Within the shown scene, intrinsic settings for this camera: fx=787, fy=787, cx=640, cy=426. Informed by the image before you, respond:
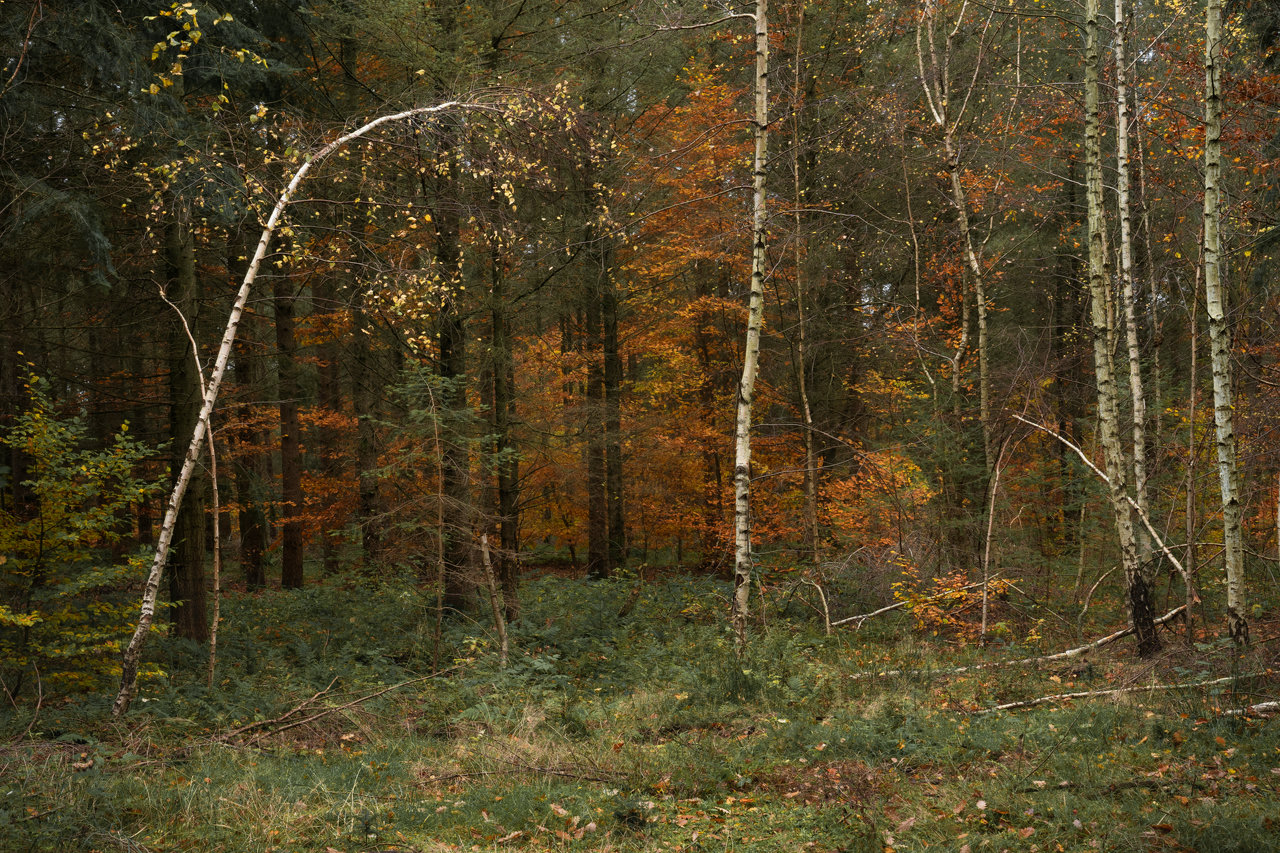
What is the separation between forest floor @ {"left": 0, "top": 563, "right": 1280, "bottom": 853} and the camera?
442cm

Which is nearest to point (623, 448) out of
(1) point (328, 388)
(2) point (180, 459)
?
(1) point (328, 388)

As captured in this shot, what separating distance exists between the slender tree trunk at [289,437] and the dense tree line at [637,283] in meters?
0.13

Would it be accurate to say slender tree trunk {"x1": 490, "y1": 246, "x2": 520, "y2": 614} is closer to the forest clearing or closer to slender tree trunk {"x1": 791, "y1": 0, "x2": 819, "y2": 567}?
the forest clearing

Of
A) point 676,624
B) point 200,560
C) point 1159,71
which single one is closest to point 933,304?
point 1159,71

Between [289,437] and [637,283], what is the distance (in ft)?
25.3

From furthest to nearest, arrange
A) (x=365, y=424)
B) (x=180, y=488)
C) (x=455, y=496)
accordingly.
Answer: (x=365, y=424) → (x=455, y=496) → (x=180, y=488)

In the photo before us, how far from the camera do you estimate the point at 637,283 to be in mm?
17016

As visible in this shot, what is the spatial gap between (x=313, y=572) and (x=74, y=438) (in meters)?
14.2

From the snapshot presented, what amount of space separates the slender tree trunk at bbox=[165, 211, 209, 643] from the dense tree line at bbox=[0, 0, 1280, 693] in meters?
0.05

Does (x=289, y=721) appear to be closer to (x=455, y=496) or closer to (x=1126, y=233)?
(x=455, y=496)

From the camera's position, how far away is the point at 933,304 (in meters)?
19.4

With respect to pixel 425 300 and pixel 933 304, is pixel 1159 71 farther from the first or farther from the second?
pixel 425 300

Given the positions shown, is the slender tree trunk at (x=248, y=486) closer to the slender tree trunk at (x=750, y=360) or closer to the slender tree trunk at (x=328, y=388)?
the slender tree trunk at (x=328, y=388)

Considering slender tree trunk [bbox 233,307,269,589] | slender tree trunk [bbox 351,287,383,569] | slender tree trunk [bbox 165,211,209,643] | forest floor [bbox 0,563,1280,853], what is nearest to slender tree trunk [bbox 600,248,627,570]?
slender tree trunk [bbox 351,287,383,569]
